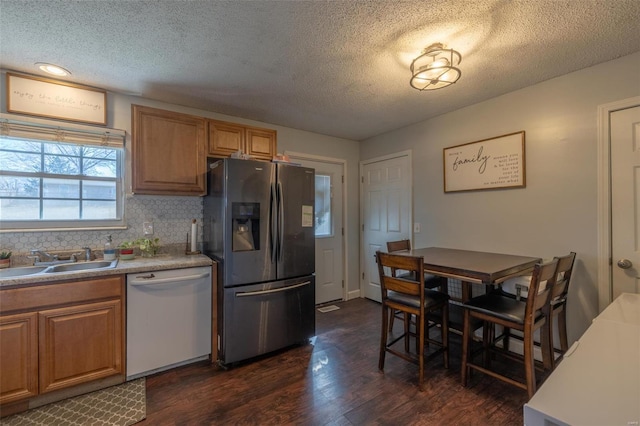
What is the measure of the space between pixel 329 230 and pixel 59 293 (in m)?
2.85

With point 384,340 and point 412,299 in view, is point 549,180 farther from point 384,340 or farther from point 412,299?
point 384,340

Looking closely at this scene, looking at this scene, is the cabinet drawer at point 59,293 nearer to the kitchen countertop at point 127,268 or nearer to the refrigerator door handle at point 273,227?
the kitchen countertop at point 127,268

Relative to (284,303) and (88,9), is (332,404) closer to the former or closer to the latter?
(284,303)

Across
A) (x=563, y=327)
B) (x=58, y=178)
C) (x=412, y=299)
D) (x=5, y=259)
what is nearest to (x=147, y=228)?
(x=58, y=178)

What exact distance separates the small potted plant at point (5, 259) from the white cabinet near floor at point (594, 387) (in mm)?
3133

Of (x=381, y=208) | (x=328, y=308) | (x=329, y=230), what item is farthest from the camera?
(x=329, y=230)

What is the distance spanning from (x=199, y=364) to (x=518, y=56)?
346 centimetres

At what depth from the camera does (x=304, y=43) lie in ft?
5.98

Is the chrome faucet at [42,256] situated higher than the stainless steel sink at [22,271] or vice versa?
the chrome faucet at [42,256]

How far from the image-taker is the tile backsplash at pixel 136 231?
7.15 feet

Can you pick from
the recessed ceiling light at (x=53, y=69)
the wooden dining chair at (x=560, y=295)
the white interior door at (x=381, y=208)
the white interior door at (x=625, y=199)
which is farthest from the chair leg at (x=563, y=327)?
the recessed ceiling light at (x=53, y=69)

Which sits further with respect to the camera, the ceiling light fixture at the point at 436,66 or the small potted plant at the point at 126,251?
the small potted plant at the point at 126,251

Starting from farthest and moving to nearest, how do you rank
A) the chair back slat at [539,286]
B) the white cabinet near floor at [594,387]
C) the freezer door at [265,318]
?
the freezer door at [265,318]
the chair back slat at [539,286]
the white cabinet near floor at [594,387]

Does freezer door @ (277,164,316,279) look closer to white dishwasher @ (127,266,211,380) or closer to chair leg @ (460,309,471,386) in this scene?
white dishwasher @ (127,266,211,380)
